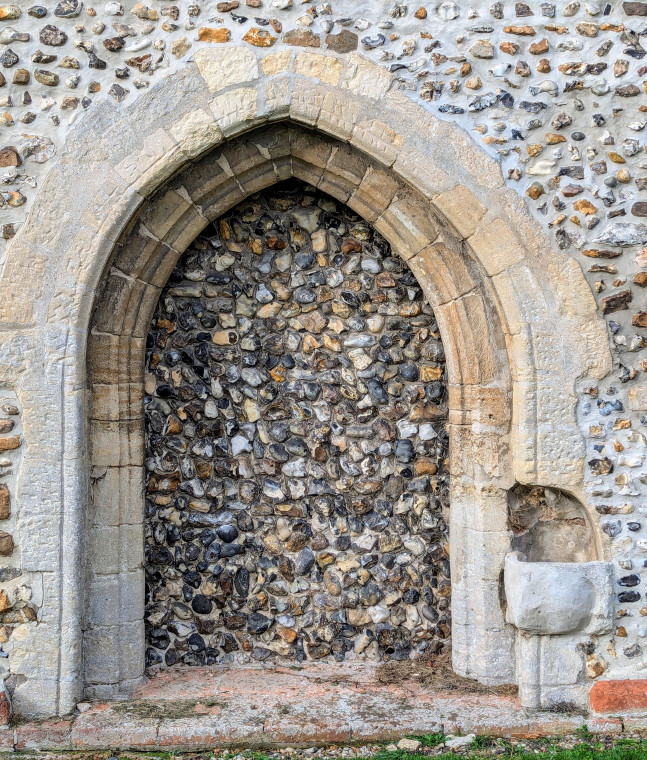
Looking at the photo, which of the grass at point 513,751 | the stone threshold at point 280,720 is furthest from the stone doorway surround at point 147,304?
the grass at point 513,751

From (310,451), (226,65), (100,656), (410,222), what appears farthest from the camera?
(310,451)

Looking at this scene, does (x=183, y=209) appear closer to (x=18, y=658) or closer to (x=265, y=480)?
(x=265, y=480)

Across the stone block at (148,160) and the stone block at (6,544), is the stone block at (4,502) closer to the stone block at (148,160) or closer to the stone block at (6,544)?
the stone block at (6,544)

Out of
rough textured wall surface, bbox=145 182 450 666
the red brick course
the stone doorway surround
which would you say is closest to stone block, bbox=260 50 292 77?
the stone doorway surround

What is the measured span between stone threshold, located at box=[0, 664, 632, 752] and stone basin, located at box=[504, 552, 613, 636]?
1.38ft

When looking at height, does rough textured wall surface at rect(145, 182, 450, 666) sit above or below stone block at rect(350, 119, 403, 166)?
below

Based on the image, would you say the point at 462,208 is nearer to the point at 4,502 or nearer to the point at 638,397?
the point at 638,397

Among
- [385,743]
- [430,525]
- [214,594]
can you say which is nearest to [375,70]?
[430,525]

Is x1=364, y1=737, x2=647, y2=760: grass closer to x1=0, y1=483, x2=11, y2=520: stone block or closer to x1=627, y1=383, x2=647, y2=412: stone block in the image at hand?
x1=627, y1=383, x2=647, y2=412: stone block

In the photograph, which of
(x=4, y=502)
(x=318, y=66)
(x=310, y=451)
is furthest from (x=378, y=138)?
(x=4, y=502)

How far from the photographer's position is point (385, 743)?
330 centimetres

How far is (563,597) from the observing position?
3.38m

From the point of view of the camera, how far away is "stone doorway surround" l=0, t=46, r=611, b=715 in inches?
131

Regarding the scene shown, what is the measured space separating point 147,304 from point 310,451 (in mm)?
1150
